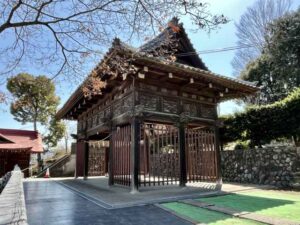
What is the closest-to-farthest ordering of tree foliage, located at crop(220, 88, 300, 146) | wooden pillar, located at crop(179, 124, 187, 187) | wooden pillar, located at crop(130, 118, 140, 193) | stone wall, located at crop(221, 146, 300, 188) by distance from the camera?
wooden pillar, located at crop(130, 118, 140, 193) → wooden pillar, located at crop(179, 124, 187, 187) → stone wall, located at crop(221, 146, 300, 188) → tree foliage, located at crop(220, 88, 300, 146)

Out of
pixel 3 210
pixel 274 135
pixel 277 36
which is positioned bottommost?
pixel 3 210

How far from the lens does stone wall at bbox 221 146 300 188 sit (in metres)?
9.54

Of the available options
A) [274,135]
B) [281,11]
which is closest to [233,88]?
[274,135]

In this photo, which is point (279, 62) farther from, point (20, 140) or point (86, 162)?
point (20, 140)

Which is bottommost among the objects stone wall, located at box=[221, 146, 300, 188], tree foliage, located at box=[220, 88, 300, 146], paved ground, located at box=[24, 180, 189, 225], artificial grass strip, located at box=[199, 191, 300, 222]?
artificial grass strip, located at box=[199, 191, 300, 222]

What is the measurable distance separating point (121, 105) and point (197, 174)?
12.8ft

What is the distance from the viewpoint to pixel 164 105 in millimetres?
8953

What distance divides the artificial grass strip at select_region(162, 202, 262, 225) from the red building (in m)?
16.5

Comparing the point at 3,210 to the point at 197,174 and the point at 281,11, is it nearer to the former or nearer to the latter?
the point at 197,174

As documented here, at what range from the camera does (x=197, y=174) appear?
9883 millimetres

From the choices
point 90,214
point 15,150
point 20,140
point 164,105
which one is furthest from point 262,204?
point 20,140

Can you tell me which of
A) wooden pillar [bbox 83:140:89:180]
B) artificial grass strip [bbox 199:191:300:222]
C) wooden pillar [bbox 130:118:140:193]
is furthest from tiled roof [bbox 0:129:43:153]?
artificial grass strip [bbox 199:191:300:222]

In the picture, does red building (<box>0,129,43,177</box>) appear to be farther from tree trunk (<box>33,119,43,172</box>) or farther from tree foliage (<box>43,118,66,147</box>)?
tree foliage (<box>43,118,66,147</box>)

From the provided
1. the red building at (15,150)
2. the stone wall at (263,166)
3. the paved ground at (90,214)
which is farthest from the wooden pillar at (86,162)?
the red building at (15,150)
